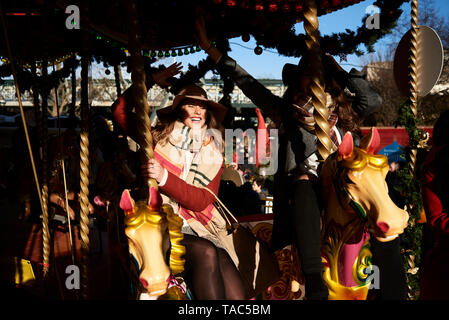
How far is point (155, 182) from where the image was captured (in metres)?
1.88

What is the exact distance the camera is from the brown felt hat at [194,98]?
2.65 m

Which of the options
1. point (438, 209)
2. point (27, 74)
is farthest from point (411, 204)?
point (27, 74)

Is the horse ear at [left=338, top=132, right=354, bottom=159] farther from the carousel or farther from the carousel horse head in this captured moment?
the carousel horse head

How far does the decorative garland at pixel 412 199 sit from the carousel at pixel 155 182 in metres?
0.10

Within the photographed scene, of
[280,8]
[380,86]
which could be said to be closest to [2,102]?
[380,86]

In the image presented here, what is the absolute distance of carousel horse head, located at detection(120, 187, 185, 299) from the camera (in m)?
1.61

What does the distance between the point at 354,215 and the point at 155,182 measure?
94cm

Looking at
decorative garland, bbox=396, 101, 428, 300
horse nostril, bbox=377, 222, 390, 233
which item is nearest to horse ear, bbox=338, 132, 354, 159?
horse nostril, bbox=377, 222, 390, 233

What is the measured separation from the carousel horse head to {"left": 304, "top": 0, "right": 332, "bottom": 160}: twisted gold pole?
0.80 metres

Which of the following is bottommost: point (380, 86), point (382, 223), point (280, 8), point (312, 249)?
point (312, 249)

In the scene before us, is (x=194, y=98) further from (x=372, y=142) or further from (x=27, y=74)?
(x=27, y=74)

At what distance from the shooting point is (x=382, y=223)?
1.55 meters
